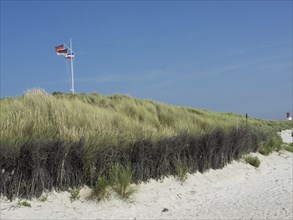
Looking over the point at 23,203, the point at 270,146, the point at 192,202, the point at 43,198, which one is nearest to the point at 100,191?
the point at 43,198

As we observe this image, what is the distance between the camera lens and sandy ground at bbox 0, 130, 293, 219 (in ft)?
28.0

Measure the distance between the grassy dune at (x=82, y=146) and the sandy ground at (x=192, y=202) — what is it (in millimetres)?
346

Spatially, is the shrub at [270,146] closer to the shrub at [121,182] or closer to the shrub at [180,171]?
the shrub at [180,171]

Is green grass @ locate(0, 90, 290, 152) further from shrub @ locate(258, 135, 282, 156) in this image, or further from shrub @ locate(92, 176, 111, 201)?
shrub @ locate(258, 135, 282, 156)

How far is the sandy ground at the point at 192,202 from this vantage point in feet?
28.0

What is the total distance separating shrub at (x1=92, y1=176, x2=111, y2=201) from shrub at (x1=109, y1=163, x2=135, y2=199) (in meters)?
0.25

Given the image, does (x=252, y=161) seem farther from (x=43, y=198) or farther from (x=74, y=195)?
(x=43, y=198)

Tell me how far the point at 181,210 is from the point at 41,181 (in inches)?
121

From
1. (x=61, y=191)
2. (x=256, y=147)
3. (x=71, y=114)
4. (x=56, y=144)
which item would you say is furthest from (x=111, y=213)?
(x=256, y=147)

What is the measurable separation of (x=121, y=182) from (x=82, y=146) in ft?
3.75

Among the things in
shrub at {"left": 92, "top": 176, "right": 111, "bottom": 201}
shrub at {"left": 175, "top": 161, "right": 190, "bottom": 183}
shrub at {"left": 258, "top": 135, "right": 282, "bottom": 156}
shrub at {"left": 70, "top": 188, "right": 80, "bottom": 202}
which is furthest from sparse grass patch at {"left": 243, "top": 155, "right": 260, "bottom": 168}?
shrub at {"left": 70, "top": 188, "right": 80, "bottom": 202}

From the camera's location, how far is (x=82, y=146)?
949cm

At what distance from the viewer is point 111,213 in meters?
8.87

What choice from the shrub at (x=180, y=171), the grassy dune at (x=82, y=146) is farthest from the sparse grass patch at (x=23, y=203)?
the shrub at (x=180, y=171)
